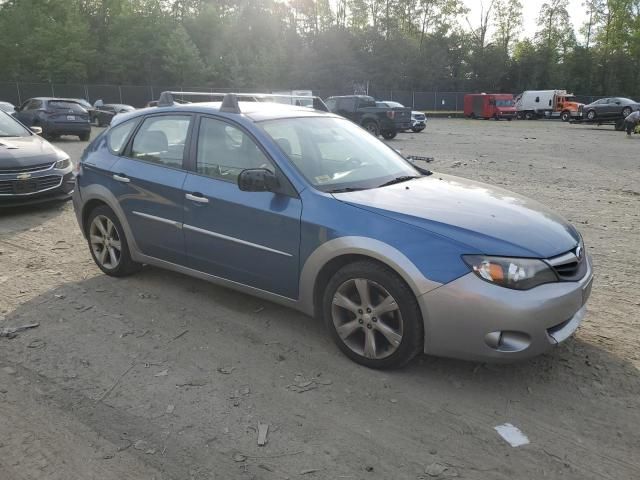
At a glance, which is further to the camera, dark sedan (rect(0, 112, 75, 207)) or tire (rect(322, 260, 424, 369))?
dark sedan (rect(0, 112, 75, 207))

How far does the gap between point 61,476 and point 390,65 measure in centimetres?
A: 6737

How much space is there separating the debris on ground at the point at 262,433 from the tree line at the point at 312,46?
2128 inches

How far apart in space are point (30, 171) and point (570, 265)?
23.7 feet

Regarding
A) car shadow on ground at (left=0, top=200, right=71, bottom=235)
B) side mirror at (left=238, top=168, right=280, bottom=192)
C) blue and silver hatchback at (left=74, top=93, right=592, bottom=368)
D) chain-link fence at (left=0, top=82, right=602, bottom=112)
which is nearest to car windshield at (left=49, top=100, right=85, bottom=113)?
car shadow on ground at (left=0, top=200, right=71, bottom=235)

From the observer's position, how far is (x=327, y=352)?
12.8ft

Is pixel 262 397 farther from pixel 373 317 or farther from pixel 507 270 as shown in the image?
pixel 507 270

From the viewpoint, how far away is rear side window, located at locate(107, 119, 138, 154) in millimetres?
5168

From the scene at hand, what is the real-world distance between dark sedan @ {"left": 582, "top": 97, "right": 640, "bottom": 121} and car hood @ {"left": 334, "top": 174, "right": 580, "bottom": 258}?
34841 millimetres

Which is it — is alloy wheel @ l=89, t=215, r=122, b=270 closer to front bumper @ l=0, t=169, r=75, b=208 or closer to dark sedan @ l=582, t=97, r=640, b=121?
front bumper @ l=0, t=169, r=75, b=208

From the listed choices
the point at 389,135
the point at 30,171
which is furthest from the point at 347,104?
the point at 30,171

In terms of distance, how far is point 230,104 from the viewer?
4.48 metres

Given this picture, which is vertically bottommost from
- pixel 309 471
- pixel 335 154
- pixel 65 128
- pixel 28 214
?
pixel 309 471

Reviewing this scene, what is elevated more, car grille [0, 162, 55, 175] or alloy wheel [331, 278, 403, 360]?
car grille [0, 162, 55, 175]

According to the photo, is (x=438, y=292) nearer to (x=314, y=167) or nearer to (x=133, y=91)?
(x=314, y=167)
